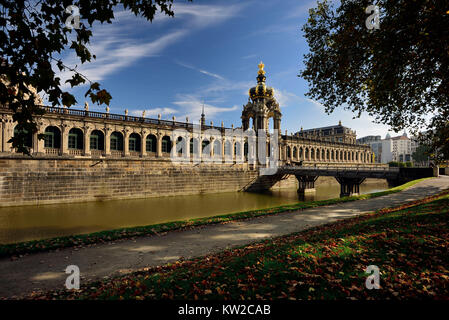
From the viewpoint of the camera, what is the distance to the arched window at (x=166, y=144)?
35344 millimetres

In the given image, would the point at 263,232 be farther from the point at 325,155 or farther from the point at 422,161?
the point at 422,161

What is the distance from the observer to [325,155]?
2564 inches

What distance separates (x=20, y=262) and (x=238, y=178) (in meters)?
30.9

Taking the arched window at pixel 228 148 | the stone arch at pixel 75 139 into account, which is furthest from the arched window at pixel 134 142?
the arched window at pixel 228 148

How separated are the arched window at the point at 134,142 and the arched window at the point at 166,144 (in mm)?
3722

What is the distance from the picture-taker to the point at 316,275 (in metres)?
4.43

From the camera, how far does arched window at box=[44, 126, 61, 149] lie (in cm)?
2624

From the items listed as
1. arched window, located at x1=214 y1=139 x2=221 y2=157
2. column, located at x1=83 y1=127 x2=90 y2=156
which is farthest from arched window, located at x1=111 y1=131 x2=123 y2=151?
arched window, located at x1=214 y1=139 x2=221 y2=157

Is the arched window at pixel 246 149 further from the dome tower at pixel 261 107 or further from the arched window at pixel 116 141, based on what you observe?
the arched window at pixel 116 141

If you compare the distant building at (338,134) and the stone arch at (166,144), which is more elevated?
the distant building at (338,134)

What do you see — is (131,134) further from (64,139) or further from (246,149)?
(246,149)

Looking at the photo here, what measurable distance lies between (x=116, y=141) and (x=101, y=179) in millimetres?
7347

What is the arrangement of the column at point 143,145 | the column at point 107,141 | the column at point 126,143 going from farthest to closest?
the column at point 143,145, the column at point 126,143, the column at point 107,141

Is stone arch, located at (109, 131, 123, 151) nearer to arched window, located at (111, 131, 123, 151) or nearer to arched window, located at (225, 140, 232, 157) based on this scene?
arched window, located at (111, 131, 123, 151)
